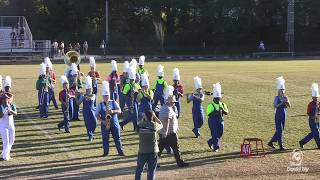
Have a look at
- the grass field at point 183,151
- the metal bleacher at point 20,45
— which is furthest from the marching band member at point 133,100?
the metal bleacher at point 20,45

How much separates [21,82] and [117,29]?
145 ft

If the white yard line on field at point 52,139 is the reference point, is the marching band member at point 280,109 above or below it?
above

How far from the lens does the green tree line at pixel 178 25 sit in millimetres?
73625

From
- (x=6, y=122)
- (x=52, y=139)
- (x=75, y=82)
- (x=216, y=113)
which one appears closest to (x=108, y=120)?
(x=6, y=122)

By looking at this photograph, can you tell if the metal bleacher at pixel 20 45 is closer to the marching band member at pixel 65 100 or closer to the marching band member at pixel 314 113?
the marching band member at pixel 65 100

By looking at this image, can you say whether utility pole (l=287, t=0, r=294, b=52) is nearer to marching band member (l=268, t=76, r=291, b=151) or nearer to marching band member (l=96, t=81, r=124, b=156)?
marching band member (l=268, t=76, r=291, b=151)

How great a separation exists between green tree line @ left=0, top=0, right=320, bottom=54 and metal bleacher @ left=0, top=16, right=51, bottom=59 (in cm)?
1180

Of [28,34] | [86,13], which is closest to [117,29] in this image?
[86,13]

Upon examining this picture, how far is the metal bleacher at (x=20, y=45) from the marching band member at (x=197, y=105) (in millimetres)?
43528

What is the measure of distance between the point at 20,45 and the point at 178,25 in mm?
25688

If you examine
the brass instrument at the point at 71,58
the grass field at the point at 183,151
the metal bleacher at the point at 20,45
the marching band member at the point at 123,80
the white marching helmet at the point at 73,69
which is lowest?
the grass field at the point at 183,151

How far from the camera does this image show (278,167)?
13523mm

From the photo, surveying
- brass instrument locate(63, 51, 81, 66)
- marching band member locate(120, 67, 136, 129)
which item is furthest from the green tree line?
marching band member locate(120, 67, 136, 129)

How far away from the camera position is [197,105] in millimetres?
17375
